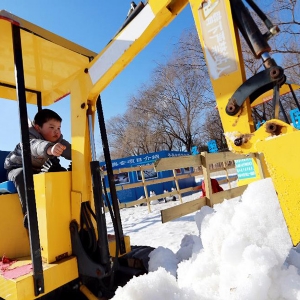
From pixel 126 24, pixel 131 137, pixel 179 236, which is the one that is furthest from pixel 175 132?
pixel 126 24

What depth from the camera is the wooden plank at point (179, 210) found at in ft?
14.5

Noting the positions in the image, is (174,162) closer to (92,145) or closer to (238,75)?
(92,145)

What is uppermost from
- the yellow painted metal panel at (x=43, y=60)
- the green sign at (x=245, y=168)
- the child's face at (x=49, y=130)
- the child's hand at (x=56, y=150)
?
the yellow painted metal panel at (x=43, y=60)

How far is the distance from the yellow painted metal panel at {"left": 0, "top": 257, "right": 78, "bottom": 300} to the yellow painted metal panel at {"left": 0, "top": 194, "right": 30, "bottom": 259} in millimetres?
243

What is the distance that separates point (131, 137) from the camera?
38.2m

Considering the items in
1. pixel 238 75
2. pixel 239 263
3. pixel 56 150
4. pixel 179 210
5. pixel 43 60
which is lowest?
pixel 239 263

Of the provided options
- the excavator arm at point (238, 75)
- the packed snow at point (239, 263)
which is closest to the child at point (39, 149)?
the excavator arm at point (238, 75)

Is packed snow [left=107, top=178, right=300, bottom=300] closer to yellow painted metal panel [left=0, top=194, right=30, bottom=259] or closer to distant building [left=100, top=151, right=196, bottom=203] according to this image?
yellow painted metal panel [left=0, top=194, right=30, bottom=259]

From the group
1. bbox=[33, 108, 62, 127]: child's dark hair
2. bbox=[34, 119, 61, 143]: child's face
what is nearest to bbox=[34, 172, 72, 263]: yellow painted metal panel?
bbox=[34, 119, 61, 143]: child's face

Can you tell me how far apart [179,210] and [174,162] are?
2.80ft

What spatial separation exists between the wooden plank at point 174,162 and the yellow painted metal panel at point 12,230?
229 centimetres

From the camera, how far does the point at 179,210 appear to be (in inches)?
190

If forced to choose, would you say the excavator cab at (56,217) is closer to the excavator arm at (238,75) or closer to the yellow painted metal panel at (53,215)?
the yellow painted metal panel at (53,215)

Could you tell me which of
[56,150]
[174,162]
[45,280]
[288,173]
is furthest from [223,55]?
[174,162]
